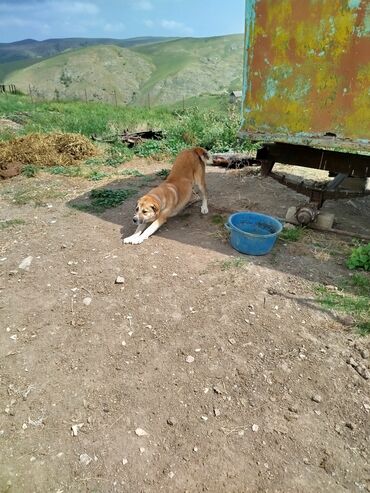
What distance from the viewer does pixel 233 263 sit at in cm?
434

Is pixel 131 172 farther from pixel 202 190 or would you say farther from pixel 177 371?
pixel 177 371

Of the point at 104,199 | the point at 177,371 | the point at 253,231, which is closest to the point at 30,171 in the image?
the point at 104,199

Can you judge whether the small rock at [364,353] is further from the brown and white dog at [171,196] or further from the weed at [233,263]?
the brown and white dog at [171,196]

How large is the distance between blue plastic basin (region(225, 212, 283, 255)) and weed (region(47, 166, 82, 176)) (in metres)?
4.61

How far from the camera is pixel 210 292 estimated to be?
387cm

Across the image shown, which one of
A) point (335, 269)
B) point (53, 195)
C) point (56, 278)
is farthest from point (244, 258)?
point (53, 195)

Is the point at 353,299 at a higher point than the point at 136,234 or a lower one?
lower

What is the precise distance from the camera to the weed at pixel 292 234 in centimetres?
491

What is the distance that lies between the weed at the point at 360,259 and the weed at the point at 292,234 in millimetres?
824

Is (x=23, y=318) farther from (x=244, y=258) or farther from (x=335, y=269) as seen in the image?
(x=335, y=269)

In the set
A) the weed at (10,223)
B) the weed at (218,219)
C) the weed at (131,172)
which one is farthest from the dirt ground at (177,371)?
the weed at (131,172)

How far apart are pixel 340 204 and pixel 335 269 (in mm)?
2444

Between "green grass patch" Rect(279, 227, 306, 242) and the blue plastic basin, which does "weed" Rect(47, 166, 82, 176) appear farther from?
"green grass patch" Rect(279, 227, 306, 242)

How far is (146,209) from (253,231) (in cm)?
153
